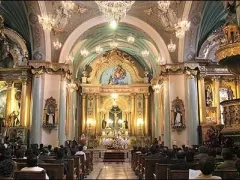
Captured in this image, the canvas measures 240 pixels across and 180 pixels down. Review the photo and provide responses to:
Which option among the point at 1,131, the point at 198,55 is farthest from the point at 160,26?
the point at 1,131

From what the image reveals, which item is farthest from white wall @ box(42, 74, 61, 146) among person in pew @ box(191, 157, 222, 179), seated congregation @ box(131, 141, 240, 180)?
person in pew @ box(191, 157, 222, 179)

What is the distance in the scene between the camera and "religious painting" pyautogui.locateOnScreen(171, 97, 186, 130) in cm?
1510

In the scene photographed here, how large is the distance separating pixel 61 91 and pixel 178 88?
6.03 metres

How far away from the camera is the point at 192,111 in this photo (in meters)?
14.9

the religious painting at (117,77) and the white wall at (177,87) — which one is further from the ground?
the religious painting at (117,77)

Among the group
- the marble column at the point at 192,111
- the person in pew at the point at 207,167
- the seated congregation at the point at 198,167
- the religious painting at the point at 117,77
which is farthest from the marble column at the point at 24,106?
the person in pew at the point at 207,167

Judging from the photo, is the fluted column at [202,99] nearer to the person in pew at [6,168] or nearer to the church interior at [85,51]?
the church interior at [85,51]

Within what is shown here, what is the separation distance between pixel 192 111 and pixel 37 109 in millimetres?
7551

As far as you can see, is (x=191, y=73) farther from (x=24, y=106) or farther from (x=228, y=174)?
(x=228, y=174)

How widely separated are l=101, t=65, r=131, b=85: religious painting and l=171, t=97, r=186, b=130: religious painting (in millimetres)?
9530

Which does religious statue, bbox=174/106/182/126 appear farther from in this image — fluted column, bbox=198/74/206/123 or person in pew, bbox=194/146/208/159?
person in pew, bbox=194/146/208/159

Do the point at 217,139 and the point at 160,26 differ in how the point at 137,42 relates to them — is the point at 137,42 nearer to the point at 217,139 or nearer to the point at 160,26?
the point at 160,26

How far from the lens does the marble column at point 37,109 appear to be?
14.4 m

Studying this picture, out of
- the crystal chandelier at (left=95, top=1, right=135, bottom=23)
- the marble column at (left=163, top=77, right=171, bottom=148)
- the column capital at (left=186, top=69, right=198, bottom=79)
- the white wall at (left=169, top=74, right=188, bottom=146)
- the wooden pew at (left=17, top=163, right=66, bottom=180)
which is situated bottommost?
the wooden pew at (left=17, top=163, right=66, bottom=180)
